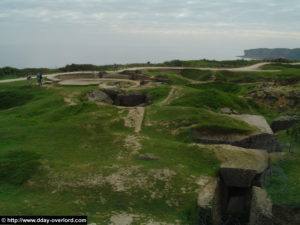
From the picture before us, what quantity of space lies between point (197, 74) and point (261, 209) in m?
35.7

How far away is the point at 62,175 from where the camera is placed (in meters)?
11.2

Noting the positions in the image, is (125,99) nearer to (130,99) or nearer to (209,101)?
(130,99)

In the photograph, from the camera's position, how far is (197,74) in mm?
43562

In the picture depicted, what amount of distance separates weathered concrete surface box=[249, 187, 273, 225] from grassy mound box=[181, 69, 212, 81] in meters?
32.2

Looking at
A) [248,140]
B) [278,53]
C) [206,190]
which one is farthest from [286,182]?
[278,53]

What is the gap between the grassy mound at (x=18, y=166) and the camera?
1113 centimetres

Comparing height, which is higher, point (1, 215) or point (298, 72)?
point (298, 72)

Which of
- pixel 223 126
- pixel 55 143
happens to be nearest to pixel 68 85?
pixel 55 143

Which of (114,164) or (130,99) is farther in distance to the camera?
(130,99)

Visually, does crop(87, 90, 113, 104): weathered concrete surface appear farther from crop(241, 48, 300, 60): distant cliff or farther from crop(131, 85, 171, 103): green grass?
crop(241, 48, 300, 60): distant cliff

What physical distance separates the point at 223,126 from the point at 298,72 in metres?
26.1

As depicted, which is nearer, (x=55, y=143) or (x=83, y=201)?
(x=83, y=201)

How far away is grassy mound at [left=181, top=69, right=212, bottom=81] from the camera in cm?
4133

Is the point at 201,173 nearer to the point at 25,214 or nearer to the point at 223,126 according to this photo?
the point at 223,126
